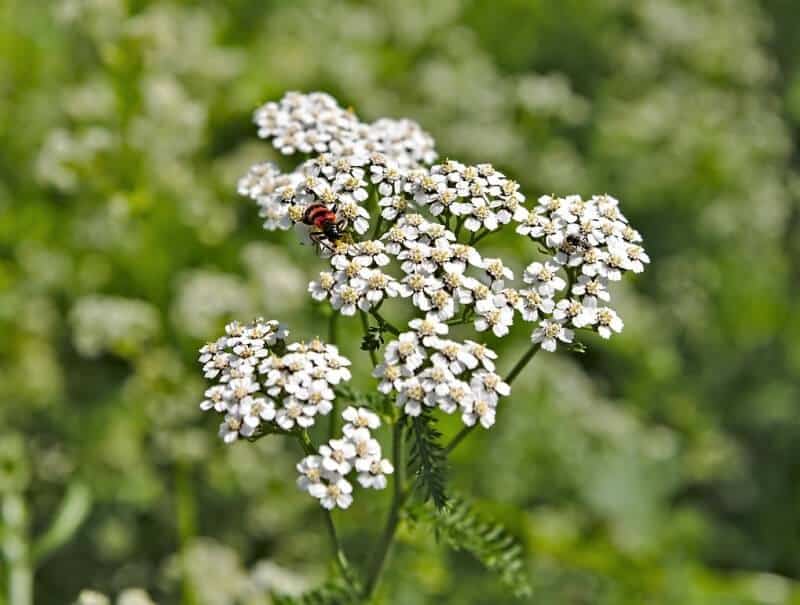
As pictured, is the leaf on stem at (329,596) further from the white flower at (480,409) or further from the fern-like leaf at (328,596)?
the white flower at (480,409)

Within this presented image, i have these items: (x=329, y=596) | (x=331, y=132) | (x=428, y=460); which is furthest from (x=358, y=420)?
(x=331, y=132)

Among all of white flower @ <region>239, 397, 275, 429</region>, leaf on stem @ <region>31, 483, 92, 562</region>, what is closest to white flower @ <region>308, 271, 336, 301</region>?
white flower @ <region>239, 397, 275, 429</region>

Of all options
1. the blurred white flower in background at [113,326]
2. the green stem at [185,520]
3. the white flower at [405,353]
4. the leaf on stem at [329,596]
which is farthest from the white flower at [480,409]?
the blurred white flower in background at [113,326]

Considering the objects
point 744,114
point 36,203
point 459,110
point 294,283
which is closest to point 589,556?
point 294,283

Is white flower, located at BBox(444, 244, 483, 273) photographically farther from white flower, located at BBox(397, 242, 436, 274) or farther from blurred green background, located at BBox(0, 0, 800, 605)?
blurred green background, located at BBox(0, 0, 800, 605)

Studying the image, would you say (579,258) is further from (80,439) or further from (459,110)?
(459,110)

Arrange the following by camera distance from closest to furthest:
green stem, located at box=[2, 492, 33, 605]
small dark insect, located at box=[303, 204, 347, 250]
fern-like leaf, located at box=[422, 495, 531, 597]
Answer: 1. small dark insect, located at box=[303, 204, 347, 250]
2. fern-like leaf, located at box=[422, 495, 531, 597]
3. green stem, located at box=[2, 492, 33, 605]
